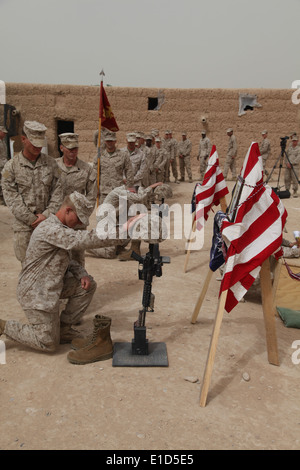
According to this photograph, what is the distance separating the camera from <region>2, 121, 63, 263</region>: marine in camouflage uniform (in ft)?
14.2

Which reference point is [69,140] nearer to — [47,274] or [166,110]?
[47,274]

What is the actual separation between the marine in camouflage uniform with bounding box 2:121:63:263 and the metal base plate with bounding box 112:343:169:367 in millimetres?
1764

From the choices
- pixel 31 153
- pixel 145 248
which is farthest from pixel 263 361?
pixel 145 248

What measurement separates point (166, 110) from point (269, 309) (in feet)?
45.0

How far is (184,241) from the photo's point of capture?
25.9 ft

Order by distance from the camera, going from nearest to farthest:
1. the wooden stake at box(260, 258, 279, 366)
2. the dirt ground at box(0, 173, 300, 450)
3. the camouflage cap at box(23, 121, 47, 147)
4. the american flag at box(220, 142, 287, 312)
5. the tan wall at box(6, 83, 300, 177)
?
1. the dirt ground at box(0, 173, 300, 450)
2. the american flag at box(220, 142, 287, 312)
3. the wooden stake at box(260, 258, 279, 366)
4. the camouflage cap at box(23, 121, 47, 147)
5. the tan wall at box(6, 83, 300, 177)

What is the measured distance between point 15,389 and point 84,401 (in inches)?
23.6

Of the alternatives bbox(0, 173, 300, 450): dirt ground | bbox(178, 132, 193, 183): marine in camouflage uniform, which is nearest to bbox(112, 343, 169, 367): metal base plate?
bbox(0, 173, 300, 450): dirt ground

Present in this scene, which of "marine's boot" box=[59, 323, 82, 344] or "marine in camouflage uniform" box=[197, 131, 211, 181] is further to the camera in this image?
"marine in camouflage uniform" box=[197, 131, 211, 181]

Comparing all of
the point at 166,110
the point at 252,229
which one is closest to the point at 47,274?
the point at 252,229

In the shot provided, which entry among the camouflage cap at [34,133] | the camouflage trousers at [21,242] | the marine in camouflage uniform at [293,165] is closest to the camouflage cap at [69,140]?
the camouflage cap at [34,133]

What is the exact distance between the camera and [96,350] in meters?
3.40

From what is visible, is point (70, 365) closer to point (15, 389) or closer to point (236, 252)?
point (15, 389)

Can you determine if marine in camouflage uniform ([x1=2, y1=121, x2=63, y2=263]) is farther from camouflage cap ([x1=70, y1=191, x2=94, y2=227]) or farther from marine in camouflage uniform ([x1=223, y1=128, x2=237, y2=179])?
marine in camouflage uniform ([x1=223, y1=128, x2=237, y2=179])
